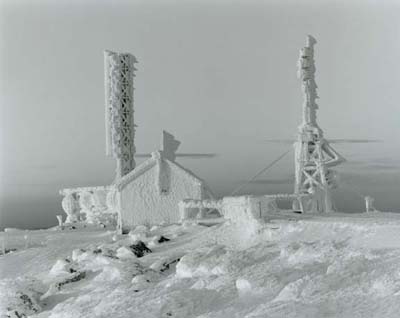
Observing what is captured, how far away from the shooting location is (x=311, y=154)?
102 feet

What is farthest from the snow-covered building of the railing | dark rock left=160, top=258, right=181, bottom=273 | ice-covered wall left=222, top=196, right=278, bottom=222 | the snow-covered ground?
dark rock left=160, top=258, right=181, bottom=273

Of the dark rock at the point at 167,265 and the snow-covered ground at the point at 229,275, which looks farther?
the dark rock at the point at 167,265

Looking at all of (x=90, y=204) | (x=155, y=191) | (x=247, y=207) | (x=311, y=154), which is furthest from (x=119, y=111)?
(x=247, y=207)

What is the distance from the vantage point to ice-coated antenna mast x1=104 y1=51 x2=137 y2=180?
130ft

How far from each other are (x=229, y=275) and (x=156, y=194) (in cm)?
1529

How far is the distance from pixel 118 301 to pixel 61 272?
5.90 metres

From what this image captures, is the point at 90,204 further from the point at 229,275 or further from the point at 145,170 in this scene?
the point at 229,275

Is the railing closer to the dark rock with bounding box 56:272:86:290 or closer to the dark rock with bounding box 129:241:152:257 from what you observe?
the dark rock with bounding box 129:241:152:257

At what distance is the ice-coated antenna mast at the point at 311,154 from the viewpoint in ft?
101

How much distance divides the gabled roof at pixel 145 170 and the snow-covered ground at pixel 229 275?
624cm

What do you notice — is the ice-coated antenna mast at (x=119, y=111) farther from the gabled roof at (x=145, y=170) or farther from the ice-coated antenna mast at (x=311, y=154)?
the ice-coated antenna mast at (x=311, y=154)

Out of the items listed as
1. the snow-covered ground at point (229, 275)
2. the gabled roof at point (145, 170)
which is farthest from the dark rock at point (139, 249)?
the gabled roof at point (145, 170)

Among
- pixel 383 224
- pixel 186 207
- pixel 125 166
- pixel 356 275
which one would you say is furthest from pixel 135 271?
pixel 125 166

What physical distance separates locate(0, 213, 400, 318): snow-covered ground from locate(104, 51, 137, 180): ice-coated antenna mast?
13677mm
